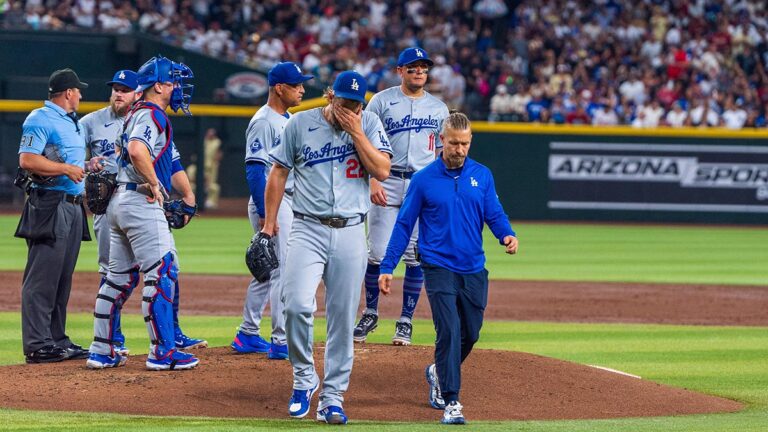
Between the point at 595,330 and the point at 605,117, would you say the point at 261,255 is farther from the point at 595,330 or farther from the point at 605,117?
the point at 605,117

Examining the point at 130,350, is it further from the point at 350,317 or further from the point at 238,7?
the point at 238,7

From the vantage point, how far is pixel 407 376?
7.74 m

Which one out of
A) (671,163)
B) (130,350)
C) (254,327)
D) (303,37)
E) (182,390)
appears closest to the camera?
(182,390)

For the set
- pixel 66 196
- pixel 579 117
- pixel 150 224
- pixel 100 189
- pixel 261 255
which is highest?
pixel 579 117

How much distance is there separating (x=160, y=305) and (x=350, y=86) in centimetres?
219

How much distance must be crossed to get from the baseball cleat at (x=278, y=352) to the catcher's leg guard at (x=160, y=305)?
0.72m

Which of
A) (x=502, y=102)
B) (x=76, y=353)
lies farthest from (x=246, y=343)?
(x=502, y=102)

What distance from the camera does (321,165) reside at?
22.3ft

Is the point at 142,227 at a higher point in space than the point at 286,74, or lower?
lower

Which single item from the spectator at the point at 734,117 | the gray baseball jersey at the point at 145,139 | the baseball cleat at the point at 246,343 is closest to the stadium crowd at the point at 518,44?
the spectator at the point at 734,117

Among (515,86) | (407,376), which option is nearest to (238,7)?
(515,86)

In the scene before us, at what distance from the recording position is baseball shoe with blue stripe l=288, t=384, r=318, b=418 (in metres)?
6.87

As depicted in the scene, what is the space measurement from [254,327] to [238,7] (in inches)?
882

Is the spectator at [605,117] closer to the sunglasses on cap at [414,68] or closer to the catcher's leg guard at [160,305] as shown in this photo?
the sunglasses on cap at [414,68]
